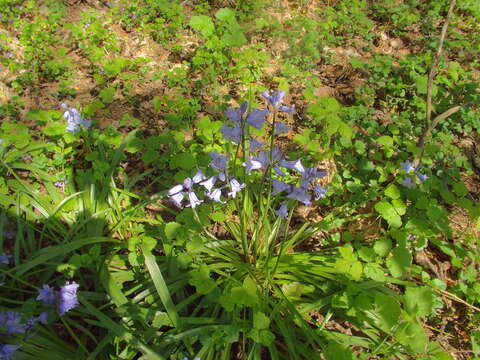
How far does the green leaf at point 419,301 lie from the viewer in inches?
62.1

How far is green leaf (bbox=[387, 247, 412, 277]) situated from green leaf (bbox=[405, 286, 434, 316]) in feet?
0.64

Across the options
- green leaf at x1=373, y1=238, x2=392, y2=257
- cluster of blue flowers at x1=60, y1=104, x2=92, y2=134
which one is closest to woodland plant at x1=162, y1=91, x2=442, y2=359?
green leaf at x1=373, y1=238, x2=392, y2=257

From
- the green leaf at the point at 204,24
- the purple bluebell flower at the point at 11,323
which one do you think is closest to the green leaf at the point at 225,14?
the green leaf at the point at 204,24

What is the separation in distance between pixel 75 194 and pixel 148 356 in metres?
1.35

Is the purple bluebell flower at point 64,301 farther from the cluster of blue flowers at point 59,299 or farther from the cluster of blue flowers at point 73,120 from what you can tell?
the cluster of blue flowers at point 73,120

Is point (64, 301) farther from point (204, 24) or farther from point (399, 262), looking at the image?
point (204, 24)

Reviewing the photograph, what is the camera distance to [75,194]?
2336 mm

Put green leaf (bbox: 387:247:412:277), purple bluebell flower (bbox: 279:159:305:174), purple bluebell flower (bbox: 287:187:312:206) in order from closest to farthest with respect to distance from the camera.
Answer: purple bluebell flower (bbox: 279:159:305:174) → purple bluebell flower (bbox: 287:187:312:206) → green leaf (bbox: 387:247:412:277)

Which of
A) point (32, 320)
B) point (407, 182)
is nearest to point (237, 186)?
point (32, 320)

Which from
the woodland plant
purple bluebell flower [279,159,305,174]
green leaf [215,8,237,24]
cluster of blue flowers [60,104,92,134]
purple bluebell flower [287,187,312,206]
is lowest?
the woodland plant

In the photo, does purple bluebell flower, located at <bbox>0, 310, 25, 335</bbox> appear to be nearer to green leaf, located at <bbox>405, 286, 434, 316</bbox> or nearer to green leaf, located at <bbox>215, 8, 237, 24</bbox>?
green leaf, located at <bbox>405, 286, 434, 316</bbox>

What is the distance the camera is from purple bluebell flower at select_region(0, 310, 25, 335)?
1.39 meters

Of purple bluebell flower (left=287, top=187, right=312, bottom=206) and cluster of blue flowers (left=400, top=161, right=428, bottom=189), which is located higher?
purple bluebell flower (left=287, top=187, right=312, bottom=206)

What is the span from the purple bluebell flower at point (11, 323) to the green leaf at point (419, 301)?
1892mm
